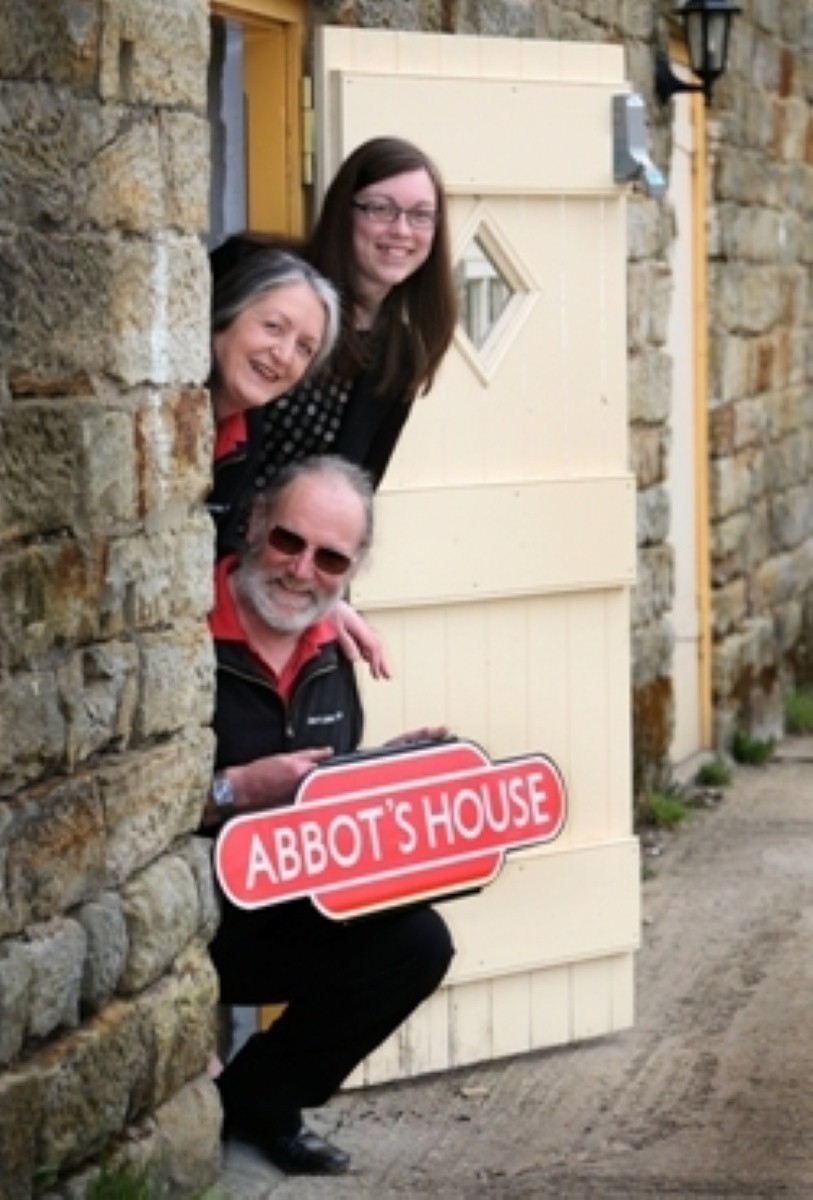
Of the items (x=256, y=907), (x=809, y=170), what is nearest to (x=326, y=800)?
(x=256, y=907)

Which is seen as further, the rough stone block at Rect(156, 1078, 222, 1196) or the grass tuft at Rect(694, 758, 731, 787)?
the grass tuft at Rect(694, 758, 731, 787)

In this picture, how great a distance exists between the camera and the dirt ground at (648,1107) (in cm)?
555

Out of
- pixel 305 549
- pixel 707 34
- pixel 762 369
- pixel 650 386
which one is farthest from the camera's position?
pixel 762 369

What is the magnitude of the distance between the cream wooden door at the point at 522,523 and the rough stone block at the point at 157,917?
113 centimetres

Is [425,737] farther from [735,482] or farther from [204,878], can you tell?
[735,482]

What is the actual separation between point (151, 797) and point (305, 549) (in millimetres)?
668

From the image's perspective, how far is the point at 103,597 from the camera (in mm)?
4652

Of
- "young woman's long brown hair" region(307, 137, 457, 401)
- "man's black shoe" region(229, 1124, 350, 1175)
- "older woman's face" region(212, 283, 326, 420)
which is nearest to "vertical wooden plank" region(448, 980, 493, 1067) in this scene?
"man's black shoe" region(229, 1124, 350, 1175)

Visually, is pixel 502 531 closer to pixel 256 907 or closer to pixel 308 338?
pixel 308 338

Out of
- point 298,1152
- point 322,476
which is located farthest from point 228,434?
point 298,1152

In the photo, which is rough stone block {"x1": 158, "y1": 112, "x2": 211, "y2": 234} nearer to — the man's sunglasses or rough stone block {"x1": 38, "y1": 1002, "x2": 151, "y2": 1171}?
the man's sunglasses

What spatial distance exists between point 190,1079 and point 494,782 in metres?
0.73

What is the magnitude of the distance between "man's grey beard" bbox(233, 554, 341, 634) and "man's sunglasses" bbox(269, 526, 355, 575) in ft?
0.14

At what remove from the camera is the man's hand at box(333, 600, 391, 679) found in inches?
220
